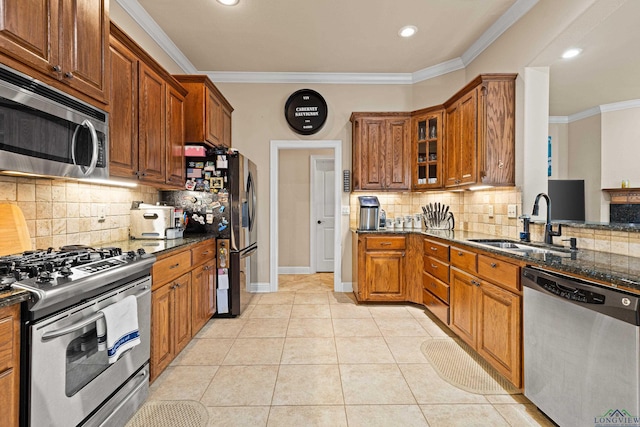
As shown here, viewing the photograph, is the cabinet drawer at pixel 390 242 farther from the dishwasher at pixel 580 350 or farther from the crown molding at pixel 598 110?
the crown molding at pixel 598 110

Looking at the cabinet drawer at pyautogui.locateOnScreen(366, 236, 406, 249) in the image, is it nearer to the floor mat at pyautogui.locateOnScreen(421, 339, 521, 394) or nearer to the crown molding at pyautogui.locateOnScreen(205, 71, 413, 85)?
the floor mat at pyautogui.locateOnScreen(421, 339, 521, 394)

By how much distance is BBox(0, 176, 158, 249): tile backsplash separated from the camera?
177 cm

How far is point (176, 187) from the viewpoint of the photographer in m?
2.96

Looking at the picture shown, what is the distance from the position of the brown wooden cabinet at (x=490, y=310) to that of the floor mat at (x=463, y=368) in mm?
112

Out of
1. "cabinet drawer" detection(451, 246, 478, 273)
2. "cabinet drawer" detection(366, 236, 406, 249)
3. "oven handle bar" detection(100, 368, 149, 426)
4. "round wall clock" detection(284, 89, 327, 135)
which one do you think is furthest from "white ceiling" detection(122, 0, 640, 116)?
"oven handle bar" detection(100, 368, 149, 426)

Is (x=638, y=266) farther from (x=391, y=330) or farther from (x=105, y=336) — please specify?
(x=105, y=336)

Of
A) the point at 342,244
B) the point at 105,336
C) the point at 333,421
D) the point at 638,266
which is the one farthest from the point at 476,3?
the point at 105,336

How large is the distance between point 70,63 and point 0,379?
144 cm

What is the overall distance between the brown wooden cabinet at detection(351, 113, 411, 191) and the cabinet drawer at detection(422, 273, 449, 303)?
1196 mm

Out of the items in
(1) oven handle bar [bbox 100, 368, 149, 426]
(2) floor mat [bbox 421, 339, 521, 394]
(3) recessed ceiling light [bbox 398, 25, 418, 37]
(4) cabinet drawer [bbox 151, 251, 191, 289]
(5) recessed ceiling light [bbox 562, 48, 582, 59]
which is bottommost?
(2) floor mat [bbox 421, 339, 521, 394]

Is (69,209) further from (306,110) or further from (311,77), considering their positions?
(311,77)

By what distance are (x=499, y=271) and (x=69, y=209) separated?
2959 mm

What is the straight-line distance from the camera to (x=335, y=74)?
4.16 m
